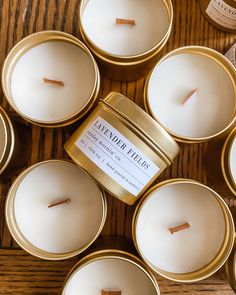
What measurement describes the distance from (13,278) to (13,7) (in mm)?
493

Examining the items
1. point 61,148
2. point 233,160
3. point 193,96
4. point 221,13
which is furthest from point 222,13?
point 61,148

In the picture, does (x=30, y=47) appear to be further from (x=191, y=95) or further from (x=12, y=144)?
(x=191, y=95)

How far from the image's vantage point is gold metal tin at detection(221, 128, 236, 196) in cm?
67

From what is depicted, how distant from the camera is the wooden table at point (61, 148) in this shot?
0.76 meters

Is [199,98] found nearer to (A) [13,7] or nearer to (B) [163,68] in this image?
(B) [163,68]

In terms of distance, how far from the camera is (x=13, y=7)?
795 millimetres

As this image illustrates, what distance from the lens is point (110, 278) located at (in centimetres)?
73

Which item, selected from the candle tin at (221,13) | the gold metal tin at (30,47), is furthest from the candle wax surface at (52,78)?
the candle tin at (221,13)

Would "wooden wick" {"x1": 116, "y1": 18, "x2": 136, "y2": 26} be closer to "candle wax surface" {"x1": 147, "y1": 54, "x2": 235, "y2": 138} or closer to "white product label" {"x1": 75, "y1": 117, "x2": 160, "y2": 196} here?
"candle wax surface" {"x1": 147, "y1": 54, "x2": 235, "y2": 138}

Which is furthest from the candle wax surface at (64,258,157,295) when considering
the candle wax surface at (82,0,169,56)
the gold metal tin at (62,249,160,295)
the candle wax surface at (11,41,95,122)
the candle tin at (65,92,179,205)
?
the candle wax surface at (82,0,169,56)

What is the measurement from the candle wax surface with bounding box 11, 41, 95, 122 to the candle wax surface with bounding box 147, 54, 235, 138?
12 centimetres

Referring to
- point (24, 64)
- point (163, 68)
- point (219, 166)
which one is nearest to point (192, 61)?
point (163, 68)

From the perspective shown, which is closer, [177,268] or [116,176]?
[116,176]

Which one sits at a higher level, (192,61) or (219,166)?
(192,61)
